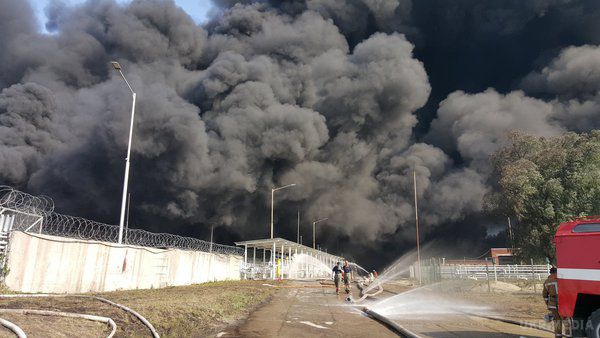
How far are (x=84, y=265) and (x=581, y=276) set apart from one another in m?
15.0

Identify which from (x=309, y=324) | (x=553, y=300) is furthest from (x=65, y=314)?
(x=553, y=300)

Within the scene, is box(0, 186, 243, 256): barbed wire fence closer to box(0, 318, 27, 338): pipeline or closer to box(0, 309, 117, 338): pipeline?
box(0, 309, 117, 338): pipeline

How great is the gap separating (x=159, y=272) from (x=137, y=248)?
9.60 ft

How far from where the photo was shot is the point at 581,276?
21.5 feet

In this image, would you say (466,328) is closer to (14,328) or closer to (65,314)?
(65,314)

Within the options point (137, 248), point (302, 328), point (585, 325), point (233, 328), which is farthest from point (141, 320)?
point (137, 248)

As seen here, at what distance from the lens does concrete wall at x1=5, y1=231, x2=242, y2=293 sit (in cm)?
1263

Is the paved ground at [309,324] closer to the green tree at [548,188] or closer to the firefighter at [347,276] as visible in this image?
the firefighter at [347,276]

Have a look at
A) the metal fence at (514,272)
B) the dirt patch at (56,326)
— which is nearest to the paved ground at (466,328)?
the dirt patch at (56,326)

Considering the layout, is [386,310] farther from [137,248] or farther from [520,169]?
[520,169]

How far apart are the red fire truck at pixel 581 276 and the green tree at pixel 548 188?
18.4 m

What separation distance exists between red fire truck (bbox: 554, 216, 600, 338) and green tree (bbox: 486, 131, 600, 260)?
18368 millimetres

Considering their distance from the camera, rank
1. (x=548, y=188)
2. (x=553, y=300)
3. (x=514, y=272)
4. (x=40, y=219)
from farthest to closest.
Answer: (x=514, y=272) < (x=548, y=188) < (x=40, y=219) < (x=553, y=300)

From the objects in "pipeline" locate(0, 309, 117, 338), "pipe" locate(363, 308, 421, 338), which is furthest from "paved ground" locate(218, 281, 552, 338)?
"pipeline" locate(0, 309, 117, 338)
